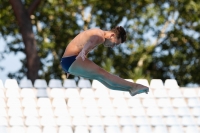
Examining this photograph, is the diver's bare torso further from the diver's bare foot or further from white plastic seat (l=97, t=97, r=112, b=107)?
white plastic seat (l=97, t=97, r=112, b=107)

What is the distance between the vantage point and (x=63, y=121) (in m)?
8.78

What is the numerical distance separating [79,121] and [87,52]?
4.37 meters

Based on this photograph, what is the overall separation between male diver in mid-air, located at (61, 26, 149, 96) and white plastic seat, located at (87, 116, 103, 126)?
3.73m

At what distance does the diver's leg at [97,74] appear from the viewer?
4906mm

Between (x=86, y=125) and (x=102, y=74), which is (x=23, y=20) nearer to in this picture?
(x=86, y=125)

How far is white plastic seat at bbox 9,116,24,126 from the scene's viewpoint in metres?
8.51

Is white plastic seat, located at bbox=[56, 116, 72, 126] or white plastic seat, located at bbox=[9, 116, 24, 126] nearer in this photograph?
white plastic seat, located at bbox=[9, 116, 24, 126]

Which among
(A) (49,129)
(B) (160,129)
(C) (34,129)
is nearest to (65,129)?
(A) (49,129)

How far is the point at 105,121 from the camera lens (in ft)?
29.4

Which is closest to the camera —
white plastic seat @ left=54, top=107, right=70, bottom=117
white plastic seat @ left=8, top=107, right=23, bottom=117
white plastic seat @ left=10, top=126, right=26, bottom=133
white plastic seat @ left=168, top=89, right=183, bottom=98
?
white plastic seat @ left=10, top=126, right=26, bottom=133

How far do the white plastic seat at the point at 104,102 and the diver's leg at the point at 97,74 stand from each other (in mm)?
4071

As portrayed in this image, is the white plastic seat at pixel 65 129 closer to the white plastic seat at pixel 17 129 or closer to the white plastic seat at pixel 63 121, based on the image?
the white plastic seat at pixel 63 121

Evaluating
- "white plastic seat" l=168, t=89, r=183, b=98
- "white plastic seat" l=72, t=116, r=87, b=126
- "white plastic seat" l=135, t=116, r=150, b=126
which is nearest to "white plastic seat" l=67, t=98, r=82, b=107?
"white plastic seat" l=72, t=116, r=87, b=126

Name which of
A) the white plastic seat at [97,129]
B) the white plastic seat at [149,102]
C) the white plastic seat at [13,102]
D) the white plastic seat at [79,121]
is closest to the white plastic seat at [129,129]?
the white plastic seat at [97,129]
